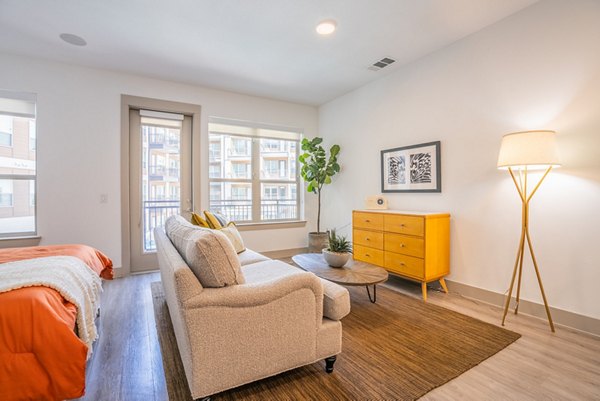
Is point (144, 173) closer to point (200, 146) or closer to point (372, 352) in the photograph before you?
point (200, 146)

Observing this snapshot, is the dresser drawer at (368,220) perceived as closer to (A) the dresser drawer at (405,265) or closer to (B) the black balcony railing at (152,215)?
(A) the dresser drawer at (405,265)

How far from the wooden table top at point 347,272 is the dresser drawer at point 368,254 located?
0.56 meters

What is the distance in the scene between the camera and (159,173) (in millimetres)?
4016

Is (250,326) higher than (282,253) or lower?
higher

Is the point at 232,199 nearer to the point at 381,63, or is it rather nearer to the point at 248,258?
the point at 248,258

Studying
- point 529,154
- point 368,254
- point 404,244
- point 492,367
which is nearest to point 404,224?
point 404,244

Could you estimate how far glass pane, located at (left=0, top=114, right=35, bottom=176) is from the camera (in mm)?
3178

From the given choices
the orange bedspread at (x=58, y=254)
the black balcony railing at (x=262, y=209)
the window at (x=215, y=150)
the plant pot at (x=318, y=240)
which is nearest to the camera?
the orange bedspread at (x=58, y=254)

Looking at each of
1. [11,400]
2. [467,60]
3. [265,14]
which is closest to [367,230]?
[467,60]

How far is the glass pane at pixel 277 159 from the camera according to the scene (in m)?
4.88

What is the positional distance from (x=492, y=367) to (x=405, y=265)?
1297mm

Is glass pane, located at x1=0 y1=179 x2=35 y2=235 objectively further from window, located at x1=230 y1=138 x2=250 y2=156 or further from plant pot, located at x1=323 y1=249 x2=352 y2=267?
plant pot, located at x1=323 y1=249 x2=352 y2=267

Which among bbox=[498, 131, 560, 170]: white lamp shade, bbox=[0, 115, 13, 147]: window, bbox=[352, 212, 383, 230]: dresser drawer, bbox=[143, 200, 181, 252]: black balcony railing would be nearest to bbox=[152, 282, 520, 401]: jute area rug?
bbox=[352, 212, 383, 230]: dresser drawer

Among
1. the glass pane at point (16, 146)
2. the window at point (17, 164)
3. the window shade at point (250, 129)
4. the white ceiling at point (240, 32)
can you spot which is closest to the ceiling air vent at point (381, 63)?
the white ceiling at point (240, 32)
